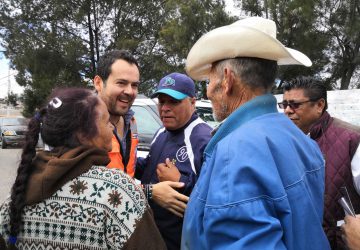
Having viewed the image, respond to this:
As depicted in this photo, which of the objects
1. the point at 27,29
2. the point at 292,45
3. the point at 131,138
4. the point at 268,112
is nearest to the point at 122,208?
the point at 268,112

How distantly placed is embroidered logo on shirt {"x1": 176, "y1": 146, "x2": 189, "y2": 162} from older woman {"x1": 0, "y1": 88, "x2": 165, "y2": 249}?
0.88m

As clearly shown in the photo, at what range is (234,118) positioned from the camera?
5.20 feet

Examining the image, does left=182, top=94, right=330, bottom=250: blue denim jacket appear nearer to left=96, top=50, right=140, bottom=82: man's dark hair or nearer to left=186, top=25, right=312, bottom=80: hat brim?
left=186, top=25, right=312, bottom=80: hat brim

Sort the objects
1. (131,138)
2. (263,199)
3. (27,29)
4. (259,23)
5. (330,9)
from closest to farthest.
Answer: (263,199), (259,23), (131,138), (330,9), (27,29)

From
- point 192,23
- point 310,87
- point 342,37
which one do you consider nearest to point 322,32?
point 342,37

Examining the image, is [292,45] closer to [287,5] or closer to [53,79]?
[287,5]

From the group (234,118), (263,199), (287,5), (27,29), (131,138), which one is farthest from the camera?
(27,29)

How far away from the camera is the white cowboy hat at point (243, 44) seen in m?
1.58

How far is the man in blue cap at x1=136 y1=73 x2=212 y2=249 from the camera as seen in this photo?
8.39 ft

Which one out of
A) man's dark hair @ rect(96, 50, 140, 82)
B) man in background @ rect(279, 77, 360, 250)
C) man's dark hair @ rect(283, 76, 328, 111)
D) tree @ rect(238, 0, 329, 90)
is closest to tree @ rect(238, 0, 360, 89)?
tree @ rect(238, 0, 329, 90)

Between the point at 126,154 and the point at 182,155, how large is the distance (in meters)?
0.37

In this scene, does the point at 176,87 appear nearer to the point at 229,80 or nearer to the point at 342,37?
the point at 229,80

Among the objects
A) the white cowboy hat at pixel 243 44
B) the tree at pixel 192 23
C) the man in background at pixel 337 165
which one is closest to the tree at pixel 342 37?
the tree at pixel 192 23

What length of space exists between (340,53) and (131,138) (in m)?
20.9
